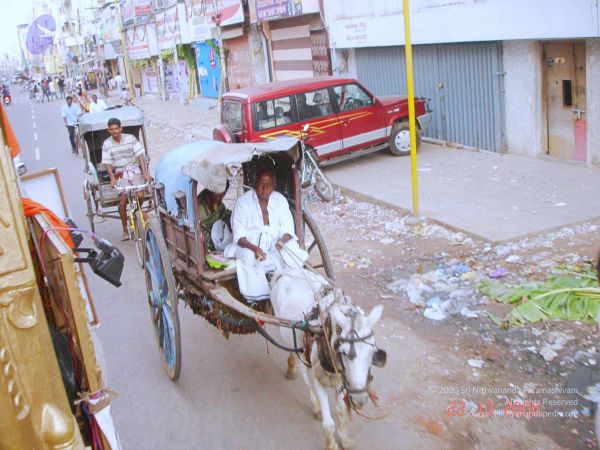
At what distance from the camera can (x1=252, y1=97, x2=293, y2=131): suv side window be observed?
11406 mm

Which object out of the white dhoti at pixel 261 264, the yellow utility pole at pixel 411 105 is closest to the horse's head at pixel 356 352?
the white dhoti at pixel 261 264

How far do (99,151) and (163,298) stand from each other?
22.7 ft

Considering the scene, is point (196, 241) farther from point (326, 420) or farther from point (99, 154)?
point (99, 154)

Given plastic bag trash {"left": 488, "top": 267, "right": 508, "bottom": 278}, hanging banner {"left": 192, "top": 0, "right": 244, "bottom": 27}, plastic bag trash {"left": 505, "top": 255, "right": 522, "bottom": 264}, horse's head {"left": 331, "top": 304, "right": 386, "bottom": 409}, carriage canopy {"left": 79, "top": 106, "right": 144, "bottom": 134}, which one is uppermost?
hanging banner {"left": 192, "top": 0, "right": 244, "bottom": 27}

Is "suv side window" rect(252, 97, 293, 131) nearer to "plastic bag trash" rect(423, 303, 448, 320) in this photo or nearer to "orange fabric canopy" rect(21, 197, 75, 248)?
"plastic bag trash" rect(423, 303, 448, 320)

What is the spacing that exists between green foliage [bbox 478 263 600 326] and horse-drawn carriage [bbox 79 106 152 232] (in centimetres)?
507

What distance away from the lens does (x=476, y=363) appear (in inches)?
200

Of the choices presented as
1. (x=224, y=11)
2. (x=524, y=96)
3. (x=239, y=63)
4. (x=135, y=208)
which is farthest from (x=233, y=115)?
(x=239, y=63)

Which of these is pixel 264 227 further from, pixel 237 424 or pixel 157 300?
pixel 237 424

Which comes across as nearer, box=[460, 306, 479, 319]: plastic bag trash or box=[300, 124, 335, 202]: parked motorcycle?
box=[460, 306, 479, 319]: plastic bag trash

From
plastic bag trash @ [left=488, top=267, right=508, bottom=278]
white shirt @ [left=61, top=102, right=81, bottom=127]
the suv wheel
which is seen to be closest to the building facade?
the suv wheel

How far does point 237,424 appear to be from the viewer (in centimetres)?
464

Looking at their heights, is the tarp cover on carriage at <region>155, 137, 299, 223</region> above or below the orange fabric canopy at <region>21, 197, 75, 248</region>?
below

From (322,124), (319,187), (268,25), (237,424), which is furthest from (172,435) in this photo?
(268,25)
